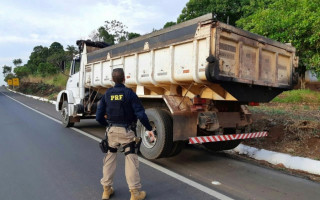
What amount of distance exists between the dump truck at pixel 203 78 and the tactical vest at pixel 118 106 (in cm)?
149

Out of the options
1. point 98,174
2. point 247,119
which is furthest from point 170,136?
point 247,119

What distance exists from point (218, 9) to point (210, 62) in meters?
19.4

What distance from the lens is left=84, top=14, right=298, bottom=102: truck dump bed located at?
172 inches

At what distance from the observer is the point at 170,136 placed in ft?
16.7

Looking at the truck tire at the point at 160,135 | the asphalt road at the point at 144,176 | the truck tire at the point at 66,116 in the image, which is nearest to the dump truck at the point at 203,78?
the truck tire at the point at 160,135

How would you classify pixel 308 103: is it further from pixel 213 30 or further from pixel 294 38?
pixel 213 30

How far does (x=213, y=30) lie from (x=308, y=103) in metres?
10.1

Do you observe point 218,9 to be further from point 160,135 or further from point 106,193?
point 106,193

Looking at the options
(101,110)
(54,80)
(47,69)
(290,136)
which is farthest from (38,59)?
(101,110)

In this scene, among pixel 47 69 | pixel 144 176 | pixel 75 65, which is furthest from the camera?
pixel 47 69

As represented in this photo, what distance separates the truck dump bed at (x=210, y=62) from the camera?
4.36m

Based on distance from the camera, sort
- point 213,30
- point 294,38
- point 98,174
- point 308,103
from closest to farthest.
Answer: point 213,30, point 98,174, point 294,38, point 308,103

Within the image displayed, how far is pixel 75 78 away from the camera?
9.73 metres

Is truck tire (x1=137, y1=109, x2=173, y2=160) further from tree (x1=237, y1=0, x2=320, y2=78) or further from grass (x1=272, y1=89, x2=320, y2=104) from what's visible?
grass (x1=272, y1=89, x2=320, y2=104)
